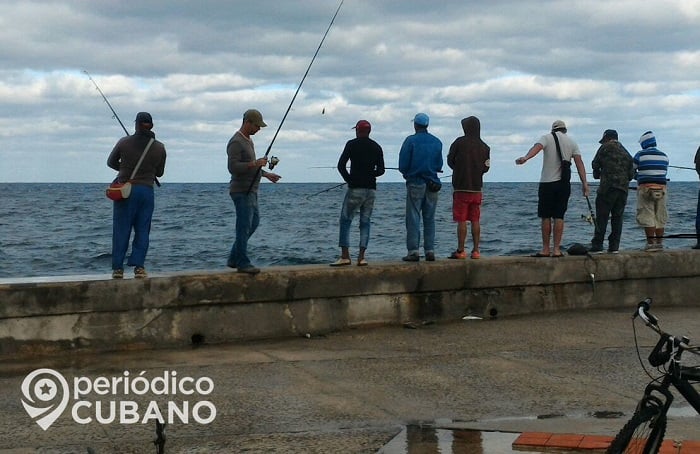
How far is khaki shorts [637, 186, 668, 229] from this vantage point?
1117cm

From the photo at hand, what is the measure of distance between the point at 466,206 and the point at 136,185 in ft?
11.6

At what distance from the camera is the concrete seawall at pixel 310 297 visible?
26.1 ft

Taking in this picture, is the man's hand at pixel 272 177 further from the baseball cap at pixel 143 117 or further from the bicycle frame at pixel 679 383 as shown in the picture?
the bicycle frame at pixel 679 383

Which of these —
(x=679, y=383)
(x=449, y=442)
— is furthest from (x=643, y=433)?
(x=449, y=442)

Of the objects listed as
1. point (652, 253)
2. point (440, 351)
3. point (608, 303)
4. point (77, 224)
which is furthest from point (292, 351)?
point (77, 224)

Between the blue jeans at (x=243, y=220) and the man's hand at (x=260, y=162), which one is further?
the blue jeans at (x=243, y=220)

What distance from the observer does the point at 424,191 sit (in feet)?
32.8

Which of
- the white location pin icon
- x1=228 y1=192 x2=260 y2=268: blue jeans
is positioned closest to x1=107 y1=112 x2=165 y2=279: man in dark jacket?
x1=228 y1=192 x2=260 y2=268: blue jeans

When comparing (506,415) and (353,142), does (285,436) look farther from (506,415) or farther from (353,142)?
(353,142)

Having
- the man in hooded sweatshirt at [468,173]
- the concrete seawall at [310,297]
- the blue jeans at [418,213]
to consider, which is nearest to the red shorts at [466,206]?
the man in hooded sweatshirt at [468,173]

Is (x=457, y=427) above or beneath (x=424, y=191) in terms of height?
beneath

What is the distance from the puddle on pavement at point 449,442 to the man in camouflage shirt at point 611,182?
19.2 ft

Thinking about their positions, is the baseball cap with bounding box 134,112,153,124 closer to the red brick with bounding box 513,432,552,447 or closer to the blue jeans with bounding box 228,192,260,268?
the blue jeans with bounding box 228,192,260,268

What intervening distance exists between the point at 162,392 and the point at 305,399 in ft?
3.34
